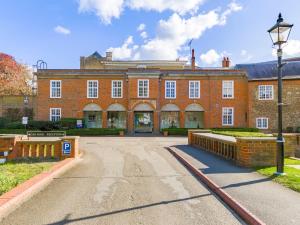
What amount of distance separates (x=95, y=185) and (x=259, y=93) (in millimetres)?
31807

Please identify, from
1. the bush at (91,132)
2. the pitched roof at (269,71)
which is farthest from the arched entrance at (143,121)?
the pitched roof at (269,71)

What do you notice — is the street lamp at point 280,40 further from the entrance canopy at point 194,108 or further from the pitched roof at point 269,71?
the pitched roof at point 269,71

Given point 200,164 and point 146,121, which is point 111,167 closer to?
point 200,164

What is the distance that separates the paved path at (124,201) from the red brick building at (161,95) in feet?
85.5

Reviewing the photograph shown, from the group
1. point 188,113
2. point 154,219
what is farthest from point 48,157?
point 188,113

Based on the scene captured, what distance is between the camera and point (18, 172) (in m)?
9.01

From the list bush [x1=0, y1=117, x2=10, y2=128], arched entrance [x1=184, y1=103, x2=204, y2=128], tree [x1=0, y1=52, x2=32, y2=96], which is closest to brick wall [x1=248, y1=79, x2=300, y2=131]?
arched entrance [x1=184, y1=103, x2=204, y2=128]

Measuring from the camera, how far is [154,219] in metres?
5.02

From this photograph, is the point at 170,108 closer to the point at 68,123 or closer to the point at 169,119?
the point at 169,119

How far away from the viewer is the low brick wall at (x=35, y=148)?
11.9 m

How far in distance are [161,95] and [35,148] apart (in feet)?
80.4

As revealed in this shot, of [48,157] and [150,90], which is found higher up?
[150,90]

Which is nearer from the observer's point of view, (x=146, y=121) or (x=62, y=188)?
(x=62, y=188)

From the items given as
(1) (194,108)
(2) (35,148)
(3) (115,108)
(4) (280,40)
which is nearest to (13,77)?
(3) (115,108)
